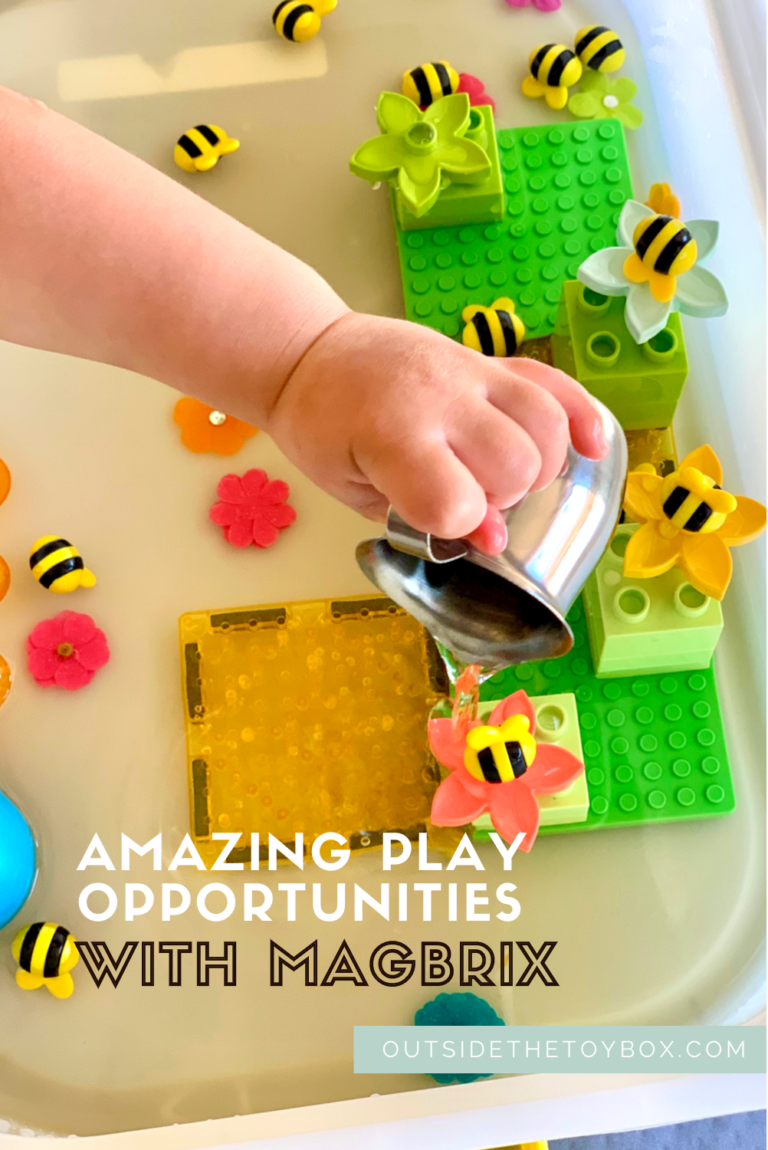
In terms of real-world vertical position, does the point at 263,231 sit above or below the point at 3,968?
above

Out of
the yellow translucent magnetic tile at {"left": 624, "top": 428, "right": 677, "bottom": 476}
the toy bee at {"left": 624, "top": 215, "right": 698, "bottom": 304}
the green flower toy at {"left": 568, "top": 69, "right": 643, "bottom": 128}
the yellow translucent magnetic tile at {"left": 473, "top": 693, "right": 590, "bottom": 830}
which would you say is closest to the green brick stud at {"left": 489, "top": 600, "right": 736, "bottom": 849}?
the yellow translucent magnetic tile at {"left": 473, "top": 693, "right": 590, "bottom": 830}

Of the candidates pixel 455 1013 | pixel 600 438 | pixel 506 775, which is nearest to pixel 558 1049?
pixel 455 1013

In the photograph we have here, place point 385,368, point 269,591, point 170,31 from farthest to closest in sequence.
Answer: point 170,31 < point 269,591 < point 385,368

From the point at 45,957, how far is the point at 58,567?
0.27m

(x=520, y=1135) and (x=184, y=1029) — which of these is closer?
(x=520, y=1135)

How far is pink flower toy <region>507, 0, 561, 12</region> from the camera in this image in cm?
91

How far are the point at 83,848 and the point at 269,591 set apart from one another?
0.74 feet

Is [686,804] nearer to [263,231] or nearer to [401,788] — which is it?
[401,788]

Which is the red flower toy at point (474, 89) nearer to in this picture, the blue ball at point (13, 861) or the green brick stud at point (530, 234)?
the green brick stud at point (530, 234)

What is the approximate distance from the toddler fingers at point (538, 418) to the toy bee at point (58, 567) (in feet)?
1.31

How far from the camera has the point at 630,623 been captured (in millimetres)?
666

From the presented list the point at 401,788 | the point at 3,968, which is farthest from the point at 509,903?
the point at 3,968

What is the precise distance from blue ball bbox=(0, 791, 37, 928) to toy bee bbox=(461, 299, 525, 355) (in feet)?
1.46

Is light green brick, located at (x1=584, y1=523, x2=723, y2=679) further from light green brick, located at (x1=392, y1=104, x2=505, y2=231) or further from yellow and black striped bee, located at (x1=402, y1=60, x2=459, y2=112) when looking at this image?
yellow and black striped bee, located at (x1=402, y1=60, x2=459, y2=112)
